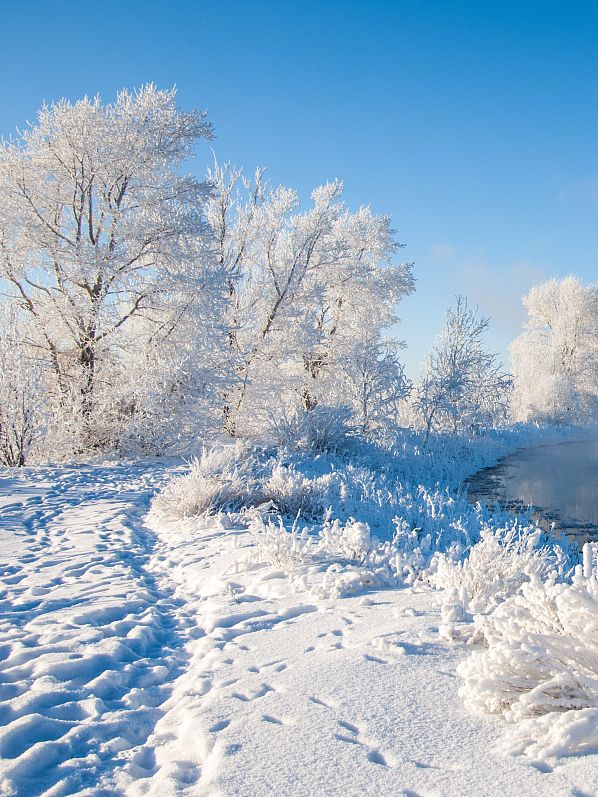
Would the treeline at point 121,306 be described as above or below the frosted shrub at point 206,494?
above

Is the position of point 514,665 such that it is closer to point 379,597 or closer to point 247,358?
point 379,597

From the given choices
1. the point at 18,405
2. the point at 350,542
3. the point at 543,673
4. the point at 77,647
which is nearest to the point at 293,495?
the point at 350,542

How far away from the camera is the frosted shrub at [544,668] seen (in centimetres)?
200

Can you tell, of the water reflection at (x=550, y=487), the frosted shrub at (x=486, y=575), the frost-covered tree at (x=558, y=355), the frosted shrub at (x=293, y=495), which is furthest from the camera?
the frost-covered tree at (x=558, y=355)

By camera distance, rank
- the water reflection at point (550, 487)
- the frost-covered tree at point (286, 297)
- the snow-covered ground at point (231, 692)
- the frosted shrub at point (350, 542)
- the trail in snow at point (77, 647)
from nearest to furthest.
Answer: the snow-covered ground at point (231, 692) < the trail in snow at point (77, 647) < the frosted shrub at point (350, 542) < the water reflection at point (550, 487) < the frost-covered tree at point (286, 297)

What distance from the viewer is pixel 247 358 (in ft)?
49.6

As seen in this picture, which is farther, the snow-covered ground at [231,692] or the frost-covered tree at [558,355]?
the frost-covered tree at [558,355]

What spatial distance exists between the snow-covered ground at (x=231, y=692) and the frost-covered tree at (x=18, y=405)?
591cm

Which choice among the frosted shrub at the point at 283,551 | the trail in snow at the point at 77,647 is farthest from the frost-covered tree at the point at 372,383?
the frosted shrub at the point at 283,551

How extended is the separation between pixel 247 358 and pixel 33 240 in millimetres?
5908

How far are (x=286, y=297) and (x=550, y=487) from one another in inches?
346

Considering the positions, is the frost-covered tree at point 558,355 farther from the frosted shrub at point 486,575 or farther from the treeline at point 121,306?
the frosted shrub at point 486,575

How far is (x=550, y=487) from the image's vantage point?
13.3 meters

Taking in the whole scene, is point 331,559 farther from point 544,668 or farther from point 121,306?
point 121,306
